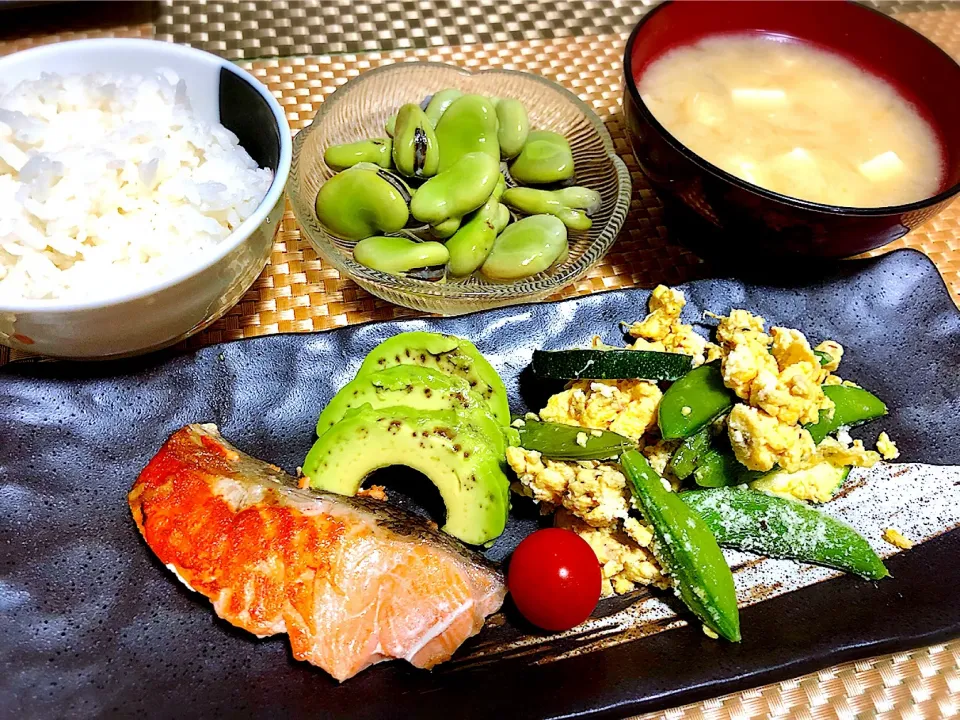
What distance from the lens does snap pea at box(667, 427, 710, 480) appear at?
82.8 inches

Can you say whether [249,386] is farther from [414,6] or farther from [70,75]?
[414,6]

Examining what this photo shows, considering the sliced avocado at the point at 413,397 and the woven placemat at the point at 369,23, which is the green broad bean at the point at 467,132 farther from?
the woven placemat at the point at 369,23

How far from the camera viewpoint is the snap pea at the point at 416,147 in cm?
269

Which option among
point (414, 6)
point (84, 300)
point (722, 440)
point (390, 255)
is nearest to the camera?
point (84, 300)

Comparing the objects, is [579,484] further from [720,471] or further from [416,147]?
[416,147]

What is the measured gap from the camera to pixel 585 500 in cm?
197

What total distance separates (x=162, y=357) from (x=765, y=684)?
188 centimetres

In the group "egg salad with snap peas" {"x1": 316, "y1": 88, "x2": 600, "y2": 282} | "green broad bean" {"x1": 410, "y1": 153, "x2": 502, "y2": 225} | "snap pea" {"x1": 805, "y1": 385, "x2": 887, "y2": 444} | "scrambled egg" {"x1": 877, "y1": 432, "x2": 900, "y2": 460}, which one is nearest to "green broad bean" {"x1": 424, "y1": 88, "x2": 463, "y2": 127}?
"egg salad with snap peas" {"x1": 316, "y1": 88, "x2": 600, "y2": 282}

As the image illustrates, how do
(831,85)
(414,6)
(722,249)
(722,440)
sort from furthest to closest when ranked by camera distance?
(414,6) → (831,85) → (722,249) → (722,440)

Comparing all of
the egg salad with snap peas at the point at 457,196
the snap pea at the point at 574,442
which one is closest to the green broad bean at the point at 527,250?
the egg salad with snap peas at the point at 457,196

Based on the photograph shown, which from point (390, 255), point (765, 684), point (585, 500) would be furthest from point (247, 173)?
point (765, 684)

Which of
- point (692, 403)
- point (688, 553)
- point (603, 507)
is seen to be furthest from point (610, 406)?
point (688, 553)

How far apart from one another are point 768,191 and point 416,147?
119 centimetres

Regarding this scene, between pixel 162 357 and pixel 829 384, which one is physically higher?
pixel 829 384
